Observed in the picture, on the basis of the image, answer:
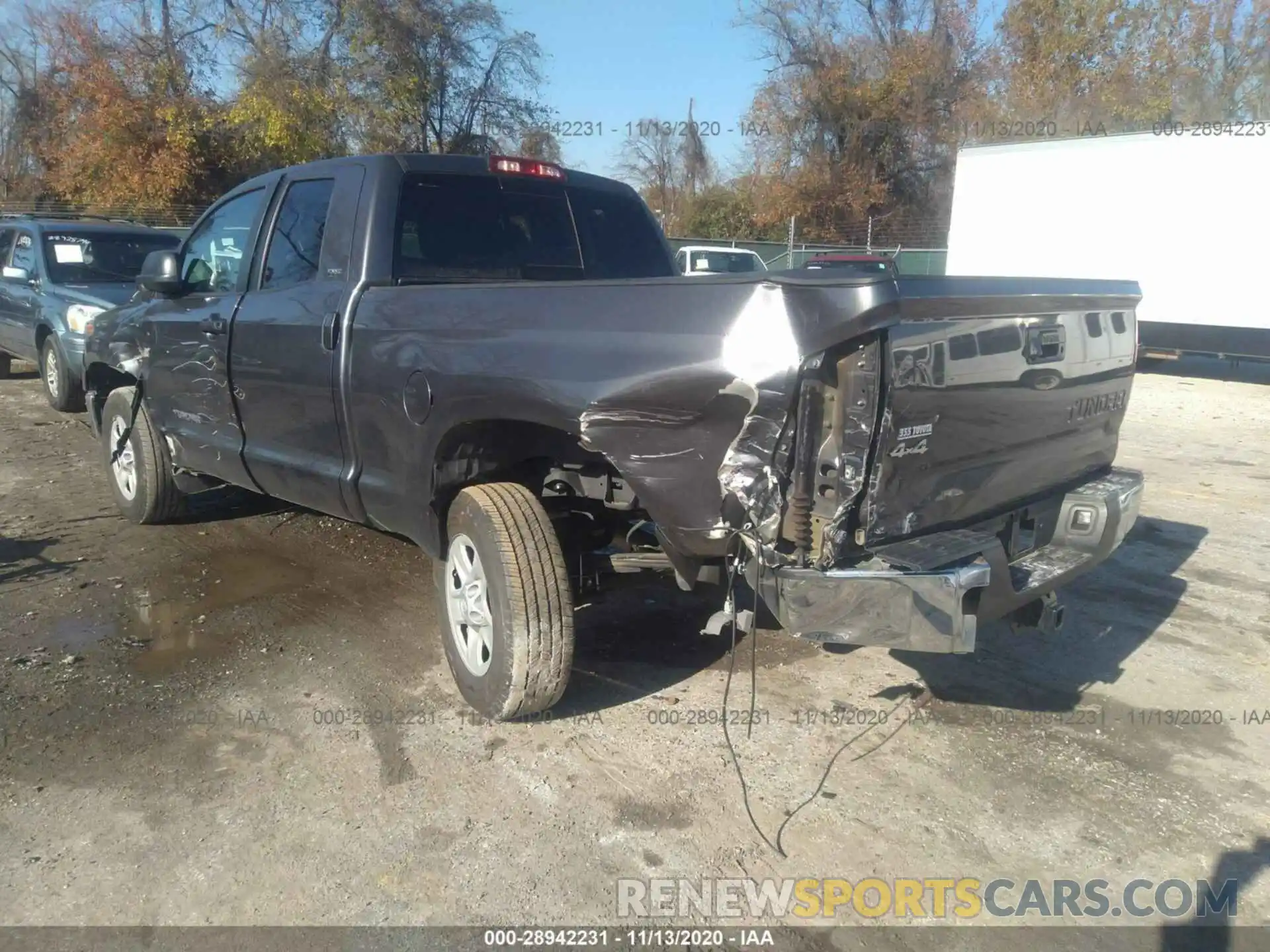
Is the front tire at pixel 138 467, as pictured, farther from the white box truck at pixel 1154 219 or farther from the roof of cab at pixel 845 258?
the roof of cab at pixel 845 258

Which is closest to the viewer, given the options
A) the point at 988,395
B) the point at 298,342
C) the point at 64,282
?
the point at 988,395

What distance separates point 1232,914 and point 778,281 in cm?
214

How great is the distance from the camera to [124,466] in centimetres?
613

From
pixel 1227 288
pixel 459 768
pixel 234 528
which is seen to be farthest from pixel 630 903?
pixel 1227 288

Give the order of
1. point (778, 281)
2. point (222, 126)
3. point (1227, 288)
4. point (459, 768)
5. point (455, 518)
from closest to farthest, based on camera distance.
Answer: point (778, 281), point (459, 768), point (455, 518), point (1227, 288), point (222, 126)

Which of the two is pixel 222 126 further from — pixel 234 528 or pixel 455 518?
pixel 455 518

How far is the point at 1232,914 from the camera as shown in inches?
109

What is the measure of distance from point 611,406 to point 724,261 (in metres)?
17.0

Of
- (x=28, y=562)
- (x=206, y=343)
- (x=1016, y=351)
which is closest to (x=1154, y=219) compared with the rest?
(x=1016, y=351)

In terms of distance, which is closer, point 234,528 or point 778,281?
point 778,281

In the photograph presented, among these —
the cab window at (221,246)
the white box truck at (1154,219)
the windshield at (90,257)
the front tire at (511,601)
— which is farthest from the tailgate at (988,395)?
the white box truck at (1154,219)

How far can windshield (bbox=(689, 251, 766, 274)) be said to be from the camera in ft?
61.6

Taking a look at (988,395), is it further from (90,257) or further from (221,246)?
(90,257)

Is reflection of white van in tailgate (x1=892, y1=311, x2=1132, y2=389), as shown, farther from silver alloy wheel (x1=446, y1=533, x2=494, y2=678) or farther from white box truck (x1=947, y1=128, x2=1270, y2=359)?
white box truck (x1=947, y1=128, x2=1270, y2=359)
